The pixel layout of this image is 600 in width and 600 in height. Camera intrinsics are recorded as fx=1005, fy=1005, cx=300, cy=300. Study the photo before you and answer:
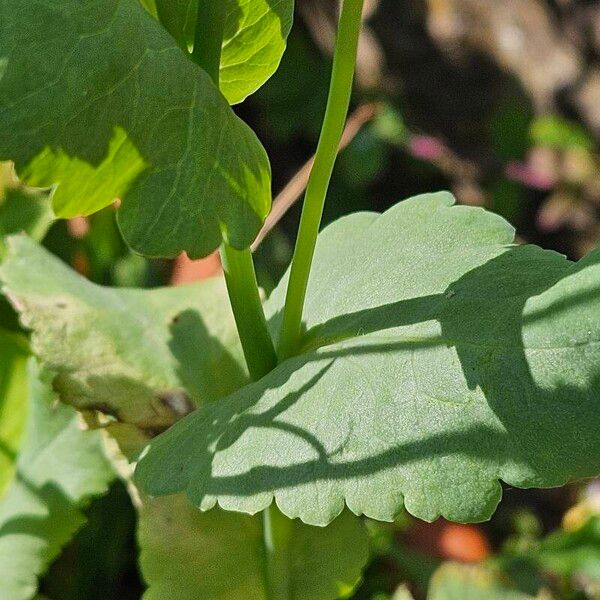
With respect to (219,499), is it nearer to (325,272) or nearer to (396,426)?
(396,426)

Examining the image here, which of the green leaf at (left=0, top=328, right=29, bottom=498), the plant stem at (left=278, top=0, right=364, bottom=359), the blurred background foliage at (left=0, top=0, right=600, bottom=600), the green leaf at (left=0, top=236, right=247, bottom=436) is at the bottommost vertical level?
the blurred background foliage at (left=0, top=0, right=600, bottom=600)

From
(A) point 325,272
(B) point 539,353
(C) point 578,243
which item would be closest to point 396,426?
(B) point 539,353

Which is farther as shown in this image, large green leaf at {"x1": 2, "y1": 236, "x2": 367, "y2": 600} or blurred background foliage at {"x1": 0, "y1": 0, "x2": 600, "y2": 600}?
blurred background foliage at {"x1": 0, "y1": 0, "x2": 600, "y2": 600}

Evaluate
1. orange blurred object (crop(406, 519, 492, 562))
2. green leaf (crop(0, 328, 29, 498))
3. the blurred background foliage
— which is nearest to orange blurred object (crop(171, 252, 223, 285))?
the blurred background foliage

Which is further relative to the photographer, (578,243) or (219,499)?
(578,243)

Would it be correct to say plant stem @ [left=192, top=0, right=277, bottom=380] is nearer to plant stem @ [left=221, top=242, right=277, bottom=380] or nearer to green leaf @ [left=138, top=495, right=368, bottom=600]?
plant stem @ [left=221, top=242, right=277, bottom=380]
